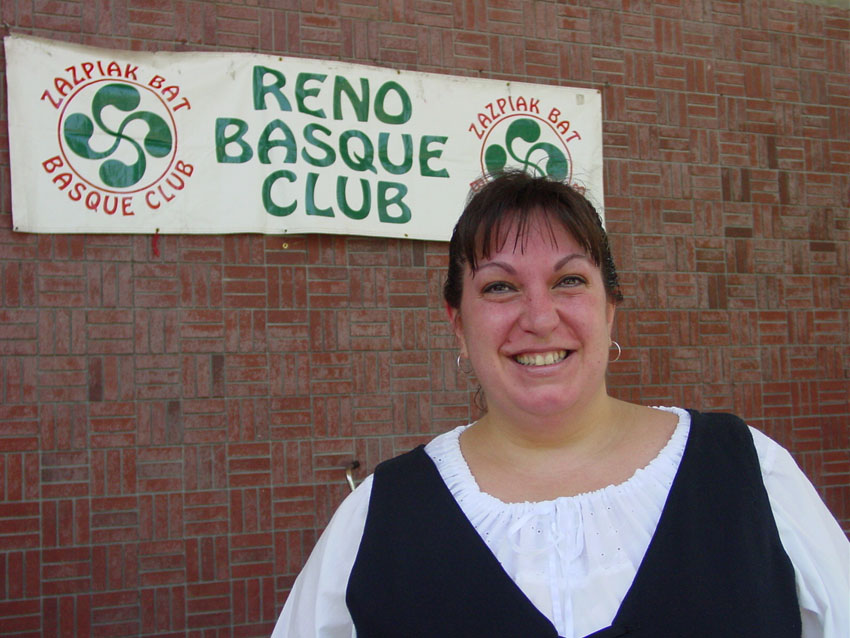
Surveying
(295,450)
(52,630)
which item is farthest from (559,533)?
(52,630)

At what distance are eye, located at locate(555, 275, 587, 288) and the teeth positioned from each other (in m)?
0.15

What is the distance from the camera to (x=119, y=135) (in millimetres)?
3773

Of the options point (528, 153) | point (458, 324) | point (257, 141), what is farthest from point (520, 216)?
point (528, 153)

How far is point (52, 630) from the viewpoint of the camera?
11.5ft

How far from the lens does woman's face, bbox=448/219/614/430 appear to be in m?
1.78

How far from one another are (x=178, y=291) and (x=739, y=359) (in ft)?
9.98

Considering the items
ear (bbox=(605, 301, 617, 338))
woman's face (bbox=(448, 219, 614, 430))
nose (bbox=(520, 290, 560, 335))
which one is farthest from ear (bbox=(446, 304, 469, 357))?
ear (bbox=(605, 301, 617, 338))

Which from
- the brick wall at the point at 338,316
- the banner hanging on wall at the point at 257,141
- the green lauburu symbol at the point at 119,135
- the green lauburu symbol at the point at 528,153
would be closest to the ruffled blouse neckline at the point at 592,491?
the brick wall at the point at 338,316

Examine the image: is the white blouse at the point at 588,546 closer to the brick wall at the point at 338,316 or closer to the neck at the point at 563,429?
the neck at the point at 563,429

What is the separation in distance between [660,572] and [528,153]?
124 inches


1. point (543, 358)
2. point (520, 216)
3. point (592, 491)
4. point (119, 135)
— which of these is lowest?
point (592, 491)

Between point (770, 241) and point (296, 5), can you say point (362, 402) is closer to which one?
point (296, 5)

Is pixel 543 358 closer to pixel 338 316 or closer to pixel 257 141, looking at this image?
pixel 338 316

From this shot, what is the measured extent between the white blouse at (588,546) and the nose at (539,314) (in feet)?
1.20
